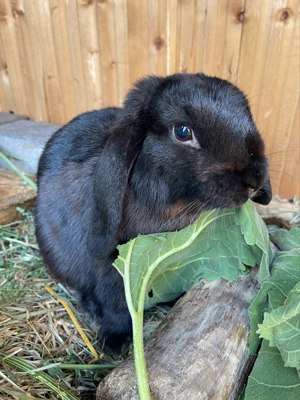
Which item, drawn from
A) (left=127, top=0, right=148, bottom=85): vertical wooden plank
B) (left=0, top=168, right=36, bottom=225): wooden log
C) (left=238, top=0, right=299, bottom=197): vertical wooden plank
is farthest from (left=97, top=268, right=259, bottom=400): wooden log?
(left=127, top=0, right=148, bottom=85): vertical wooden plank

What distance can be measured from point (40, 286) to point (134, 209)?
43.0 inches

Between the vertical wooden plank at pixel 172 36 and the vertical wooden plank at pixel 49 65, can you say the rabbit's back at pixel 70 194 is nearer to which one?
the vertical wooden plank at pixel 172 36

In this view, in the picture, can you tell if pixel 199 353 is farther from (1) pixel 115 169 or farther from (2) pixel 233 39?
(2) pixel 233 39

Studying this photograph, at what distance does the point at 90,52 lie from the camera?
3.35 m

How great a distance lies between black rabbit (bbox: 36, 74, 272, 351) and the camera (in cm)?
141

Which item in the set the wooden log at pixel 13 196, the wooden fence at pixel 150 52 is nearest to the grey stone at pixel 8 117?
the wooden fence at pixel 150 52

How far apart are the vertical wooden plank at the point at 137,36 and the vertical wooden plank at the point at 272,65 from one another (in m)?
0.91

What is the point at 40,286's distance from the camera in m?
2.30

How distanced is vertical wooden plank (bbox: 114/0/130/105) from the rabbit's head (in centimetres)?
174

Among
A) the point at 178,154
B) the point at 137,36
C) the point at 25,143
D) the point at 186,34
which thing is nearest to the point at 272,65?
the point at 186,34

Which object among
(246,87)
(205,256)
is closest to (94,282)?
(205,256)

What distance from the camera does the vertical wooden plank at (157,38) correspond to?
9.45 ft

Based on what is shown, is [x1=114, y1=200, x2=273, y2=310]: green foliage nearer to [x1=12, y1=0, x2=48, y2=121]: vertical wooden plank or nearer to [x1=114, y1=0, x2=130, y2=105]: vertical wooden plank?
[x1=114, y1=0, x2=130, y2=105]: vertical wooden plank

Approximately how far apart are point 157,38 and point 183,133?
1954 millimetres
